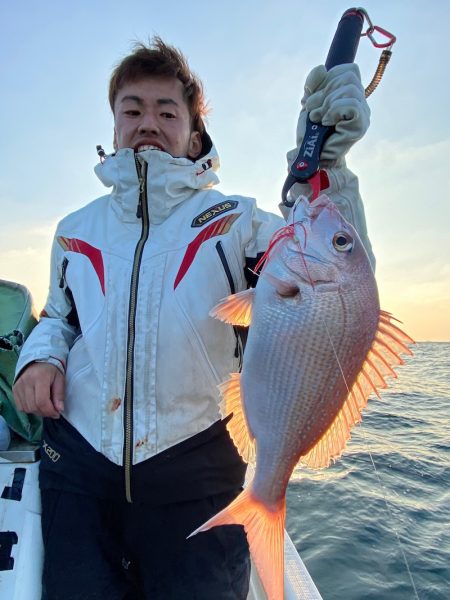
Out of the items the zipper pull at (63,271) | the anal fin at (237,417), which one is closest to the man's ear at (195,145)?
the zipper pull at (63,271)

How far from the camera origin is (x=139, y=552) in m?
1.96

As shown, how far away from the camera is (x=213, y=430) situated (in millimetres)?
2070

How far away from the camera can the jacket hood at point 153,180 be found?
90.7 inches

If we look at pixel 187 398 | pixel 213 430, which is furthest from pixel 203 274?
pixel 213 430

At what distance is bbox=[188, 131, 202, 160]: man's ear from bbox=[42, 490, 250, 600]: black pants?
5.94 feet

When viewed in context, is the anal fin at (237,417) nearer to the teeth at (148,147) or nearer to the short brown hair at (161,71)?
the teeth at (148,147)

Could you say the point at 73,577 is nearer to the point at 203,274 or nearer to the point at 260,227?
the point at 203,274

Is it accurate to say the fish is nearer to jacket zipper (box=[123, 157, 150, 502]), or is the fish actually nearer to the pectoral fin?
the pectoral fin

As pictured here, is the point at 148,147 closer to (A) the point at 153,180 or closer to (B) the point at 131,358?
(A) the point at 153,180

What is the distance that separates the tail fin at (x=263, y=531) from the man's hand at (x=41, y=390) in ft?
3.04

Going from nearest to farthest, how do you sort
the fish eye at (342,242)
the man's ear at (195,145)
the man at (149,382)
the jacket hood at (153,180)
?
the fish eye at (342,242), the man at (149,382), the jacket hood at (153,180), the man's ear at (195,145)

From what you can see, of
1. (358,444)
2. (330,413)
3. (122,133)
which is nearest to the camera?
(330,413)

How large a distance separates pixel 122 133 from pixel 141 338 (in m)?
1.16

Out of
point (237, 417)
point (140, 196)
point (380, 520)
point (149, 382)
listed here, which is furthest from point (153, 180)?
point (380, 520)
